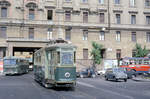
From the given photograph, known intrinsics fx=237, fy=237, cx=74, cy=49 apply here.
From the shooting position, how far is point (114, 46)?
47469mm

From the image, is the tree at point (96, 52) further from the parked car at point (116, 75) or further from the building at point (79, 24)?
the parked car at point (116, 75)

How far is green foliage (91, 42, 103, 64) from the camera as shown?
44031 mm

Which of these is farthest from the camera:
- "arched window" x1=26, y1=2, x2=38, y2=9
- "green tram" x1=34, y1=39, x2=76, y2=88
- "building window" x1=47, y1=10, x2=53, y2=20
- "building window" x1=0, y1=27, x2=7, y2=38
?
"building window" x1=47, y1=10, x2=53, y2=20

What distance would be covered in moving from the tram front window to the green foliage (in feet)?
87.9

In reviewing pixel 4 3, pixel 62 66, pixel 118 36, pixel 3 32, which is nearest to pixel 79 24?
pixel 118 36

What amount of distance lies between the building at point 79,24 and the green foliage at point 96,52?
6.23 ft

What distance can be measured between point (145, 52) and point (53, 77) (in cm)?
3335

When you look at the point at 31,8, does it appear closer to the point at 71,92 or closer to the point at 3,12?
the point at 3,12

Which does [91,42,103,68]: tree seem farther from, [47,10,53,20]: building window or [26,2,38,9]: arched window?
[26,2,38,9]: arched window

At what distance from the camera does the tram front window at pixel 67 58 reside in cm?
1722

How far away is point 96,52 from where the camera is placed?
144 feet

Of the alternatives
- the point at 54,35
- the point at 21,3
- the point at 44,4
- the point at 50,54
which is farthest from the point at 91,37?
the point at 50,54

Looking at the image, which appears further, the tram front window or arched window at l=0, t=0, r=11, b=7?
arched window at l=0, t=0, r=11, b=7

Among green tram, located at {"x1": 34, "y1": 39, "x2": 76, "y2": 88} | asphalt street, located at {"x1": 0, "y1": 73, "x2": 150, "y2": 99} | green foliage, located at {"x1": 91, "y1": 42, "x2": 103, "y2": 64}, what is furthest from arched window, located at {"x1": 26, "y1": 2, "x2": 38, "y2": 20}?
green tram, located at {"x1": 34, "y1": 39, "x2": 76, "y2": 88}
